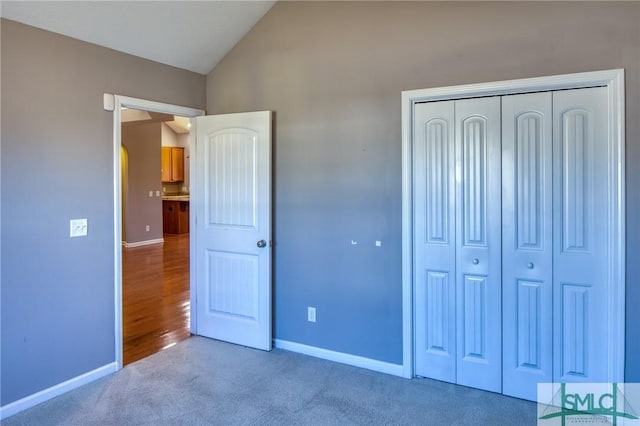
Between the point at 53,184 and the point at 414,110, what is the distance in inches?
98.9

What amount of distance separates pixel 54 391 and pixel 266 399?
1.42 meters

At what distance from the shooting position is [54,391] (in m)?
2.72

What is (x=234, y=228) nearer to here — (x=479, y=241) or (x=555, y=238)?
(x=479, y=241)

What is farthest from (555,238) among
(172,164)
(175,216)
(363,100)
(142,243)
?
(172,164)

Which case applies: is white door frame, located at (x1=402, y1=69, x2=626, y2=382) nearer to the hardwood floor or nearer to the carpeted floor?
the carpeted floor

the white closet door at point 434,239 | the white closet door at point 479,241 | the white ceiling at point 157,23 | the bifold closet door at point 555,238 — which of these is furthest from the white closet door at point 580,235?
the white ceiling at point 157,23

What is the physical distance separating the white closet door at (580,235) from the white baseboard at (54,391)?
3.14 metres

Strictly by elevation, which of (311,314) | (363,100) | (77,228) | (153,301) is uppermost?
(363,100)

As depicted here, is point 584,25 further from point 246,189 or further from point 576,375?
point 246,189

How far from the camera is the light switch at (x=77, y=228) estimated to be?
2.82 meters

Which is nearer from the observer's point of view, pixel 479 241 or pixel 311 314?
pixel 479 241

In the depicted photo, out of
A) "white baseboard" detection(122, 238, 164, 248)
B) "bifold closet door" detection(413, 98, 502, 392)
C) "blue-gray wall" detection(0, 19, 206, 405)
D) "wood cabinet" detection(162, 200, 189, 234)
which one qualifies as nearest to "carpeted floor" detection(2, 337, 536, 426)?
"bifold closet door" detection(413, 98, 502, 392)

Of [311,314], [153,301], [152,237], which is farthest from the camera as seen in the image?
[152,237]

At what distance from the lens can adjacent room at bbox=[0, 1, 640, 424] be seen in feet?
8.10
